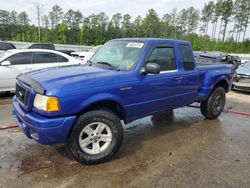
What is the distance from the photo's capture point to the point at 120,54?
5277 millimetres

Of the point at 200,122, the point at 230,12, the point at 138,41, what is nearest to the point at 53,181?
the point at 138,41

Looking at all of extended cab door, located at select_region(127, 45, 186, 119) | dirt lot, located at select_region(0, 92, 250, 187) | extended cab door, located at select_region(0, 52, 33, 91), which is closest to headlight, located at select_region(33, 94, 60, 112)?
dirt lot, located at select_region(0, 92, 250, 187)

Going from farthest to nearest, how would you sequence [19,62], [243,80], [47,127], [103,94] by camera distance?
[243,80] < [19,62] < [103,94] < [47,127]

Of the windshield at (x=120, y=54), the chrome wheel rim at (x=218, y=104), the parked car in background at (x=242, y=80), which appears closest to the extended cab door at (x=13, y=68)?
the windshield at (x=120, y=54)

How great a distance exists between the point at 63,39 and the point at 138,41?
174 ft

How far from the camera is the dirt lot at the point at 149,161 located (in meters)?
3.91

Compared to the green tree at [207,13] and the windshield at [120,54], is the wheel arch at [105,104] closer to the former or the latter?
the windshield at [120,54]

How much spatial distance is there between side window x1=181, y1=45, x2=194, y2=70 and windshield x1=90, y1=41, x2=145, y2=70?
1.15m

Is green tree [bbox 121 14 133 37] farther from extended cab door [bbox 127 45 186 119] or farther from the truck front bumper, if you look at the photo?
the truck front bumper

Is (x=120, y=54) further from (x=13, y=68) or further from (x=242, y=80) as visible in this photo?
(x=242, y=80)

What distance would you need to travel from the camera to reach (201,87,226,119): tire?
7023mm

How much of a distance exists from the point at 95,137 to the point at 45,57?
20.1 ft

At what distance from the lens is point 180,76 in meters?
5.65

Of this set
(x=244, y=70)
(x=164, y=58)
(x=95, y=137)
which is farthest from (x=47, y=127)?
(x=244, y=70)
